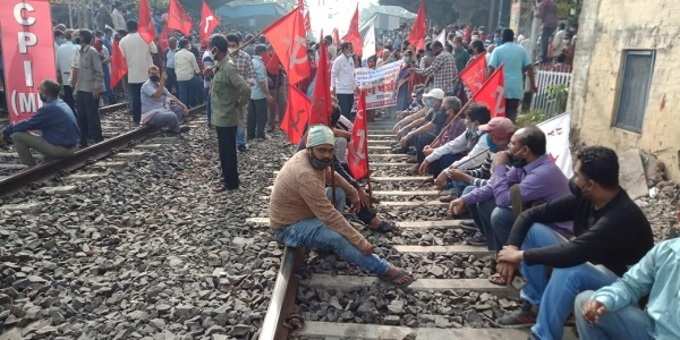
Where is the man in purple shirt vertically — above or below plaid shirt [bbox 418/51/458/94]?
below

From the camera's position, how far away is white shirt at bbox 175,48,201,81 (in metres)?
12.2

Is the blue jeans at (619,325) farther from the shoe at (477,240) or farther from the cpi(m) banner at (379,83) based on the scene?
the cpi(m) banner at (379,83)

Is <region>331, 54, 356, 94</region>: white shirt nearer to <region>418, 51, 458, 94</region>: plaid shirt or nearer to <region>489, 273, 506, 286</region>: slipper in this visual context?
<region>418, 51, 458, 94</region>: plaid shirt

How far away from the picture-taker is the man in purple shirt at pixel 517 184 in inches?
160

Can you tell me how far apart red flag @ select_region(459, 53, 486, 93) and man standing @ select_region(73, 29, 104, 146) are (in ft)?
21.3

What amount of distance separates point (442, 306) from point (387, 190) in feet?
10.8

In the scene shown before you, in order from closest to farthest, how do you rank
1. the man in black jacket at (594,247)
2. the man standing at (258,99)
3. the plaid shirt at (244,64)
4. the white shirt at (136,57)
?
the man in black jacket at (594,247)
the plaid shirt at (244,64)
the man standing at (258,99)
the white shirt at (136,57)

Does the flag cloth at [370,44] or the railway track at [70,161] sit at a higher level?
the flag cloth at [370,44]

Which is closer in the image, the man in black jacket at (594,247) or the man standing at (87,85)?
the man in black jacket at (594,247)

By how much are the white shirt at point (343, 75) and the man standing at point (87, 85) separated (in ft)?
15.0

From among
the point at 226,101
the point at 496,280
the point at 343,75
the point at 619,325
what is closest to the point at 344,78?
the point at 343,75

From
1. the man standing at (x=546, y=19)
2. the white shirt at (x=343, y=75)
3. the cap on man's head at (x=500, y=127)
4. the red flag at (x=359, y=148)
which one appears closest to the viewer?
the cap on man's head at (x=500, y=127)

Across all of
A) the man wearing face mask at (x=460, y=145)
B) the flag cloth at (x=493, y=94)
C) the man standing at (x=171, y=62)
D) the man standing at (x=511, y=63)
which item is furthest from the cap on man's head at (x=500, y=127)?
the man standing at (x=171, y=62)

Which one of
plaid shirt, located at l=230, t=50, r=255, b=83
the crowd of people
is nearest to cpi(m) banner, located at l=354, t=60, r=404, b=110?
the crowd of people
